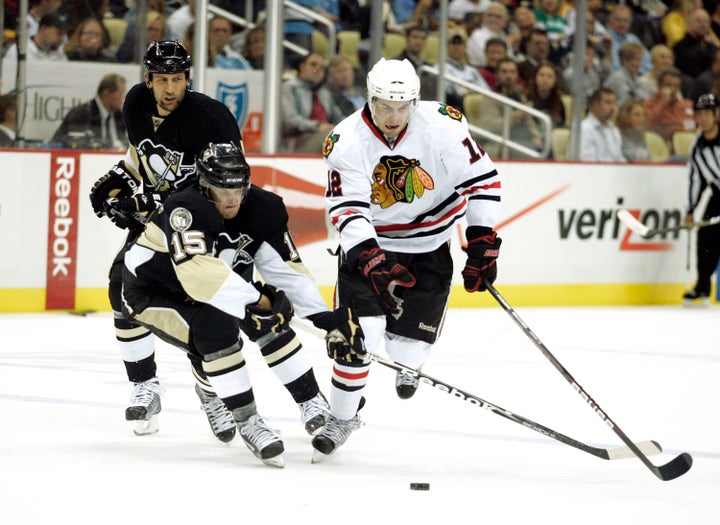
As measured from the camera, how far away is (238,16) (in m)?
7.96

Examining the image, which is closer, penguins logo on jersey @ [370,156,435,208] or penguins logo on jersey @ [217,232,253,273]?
penguins logo on jersey @ [217,232,253,273]

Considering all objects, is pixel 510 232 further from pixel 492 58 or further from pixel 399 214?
pixel 399 214

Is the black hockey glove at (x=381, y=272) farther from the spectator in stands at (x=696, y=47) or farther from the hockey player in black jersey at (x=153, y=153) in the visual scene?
the spectator in stands at (x=696, y=47)

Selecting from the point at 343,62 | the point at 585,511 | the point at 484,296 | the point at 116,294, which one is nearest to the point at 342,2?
the point at 343,62

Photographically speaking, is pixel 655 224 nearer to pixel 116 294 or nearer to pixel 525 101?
pixel 525 101

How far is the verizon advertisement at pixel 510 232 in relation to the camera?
728 centimetres

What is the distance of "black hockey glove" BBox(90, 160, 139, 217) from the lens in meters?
4.48

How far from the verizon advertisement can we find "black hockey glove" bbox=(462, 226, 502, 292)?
358 centimetres

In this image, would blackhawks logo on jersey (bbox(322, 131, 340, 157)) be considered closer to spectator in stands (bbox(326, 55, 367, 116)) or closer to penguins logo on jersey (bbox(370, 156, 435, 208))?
penguins logo on jersey (bbox(370, 156, 435, 208))

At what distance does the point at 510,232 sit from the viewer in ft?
27.7

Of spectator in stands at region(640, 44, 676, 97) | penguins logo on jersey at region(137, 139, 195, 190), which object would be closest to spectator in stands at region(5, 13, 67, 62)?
penguins logo on jersey at region(137, 139, 195, 190)

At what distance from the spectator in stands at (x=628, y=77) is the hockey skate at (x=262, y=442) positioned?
5.90m

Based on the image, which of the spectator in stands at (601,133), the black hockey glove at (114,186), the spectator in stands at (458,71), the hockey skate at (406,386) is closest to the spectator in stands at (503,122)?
the spectator in stands at (458,71)

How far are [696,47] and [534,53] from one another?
1722 mm
